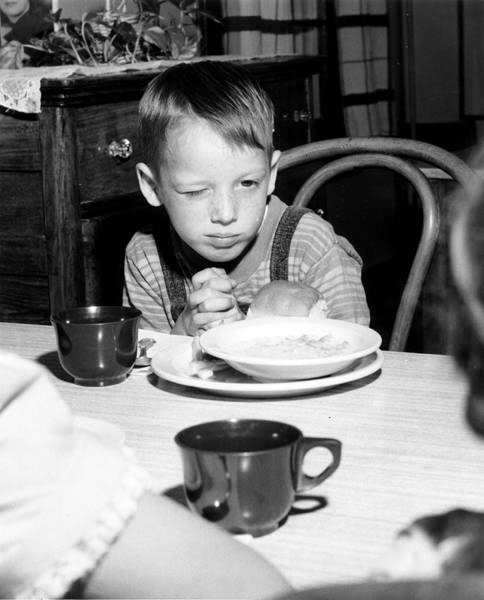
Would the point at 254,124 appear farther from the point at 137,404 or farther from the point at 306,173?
the point at 306,173

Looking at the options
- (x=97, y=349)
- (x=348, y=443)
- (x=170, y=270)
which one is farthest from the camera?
(x=170, y=270)

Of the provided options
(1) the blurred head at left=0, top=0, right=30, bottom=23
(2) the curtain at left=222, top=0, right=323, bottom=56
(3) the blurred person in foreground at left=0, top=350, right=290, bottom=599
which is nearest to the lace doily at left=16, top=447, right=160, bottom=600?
(3) the blurred person in foreground at left=0, top=350, right=290, bottom=599

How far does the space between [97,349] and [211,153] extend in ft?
1.86

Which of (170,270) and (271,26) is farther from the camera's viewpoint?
(271,26)

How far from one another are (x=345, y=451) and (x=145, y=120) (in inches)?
39.9

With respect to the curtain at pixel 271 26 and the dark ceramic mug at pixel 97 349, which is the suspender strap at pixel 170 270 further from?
the curtain at pixel 271 26

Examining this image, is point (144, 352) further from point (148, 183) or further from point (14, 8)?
point (14, 8)

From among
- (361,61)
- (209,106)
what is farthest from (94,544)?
(361,61)

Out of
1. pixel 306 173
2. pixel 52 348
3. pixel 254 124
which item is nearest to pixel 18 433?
pixel 52 348

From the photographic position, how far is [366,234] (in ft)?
18.0

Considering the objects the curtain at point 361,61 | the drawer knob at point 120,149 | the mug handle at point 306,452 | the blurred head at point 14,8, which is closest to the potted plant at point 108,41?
the blurred head at point 14,8

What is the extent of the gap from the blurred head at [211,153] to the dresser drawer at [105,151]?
0.62 m

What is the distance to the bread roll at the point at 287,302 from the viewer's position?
1.40 m

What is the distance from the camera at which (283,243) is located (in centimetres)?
184
